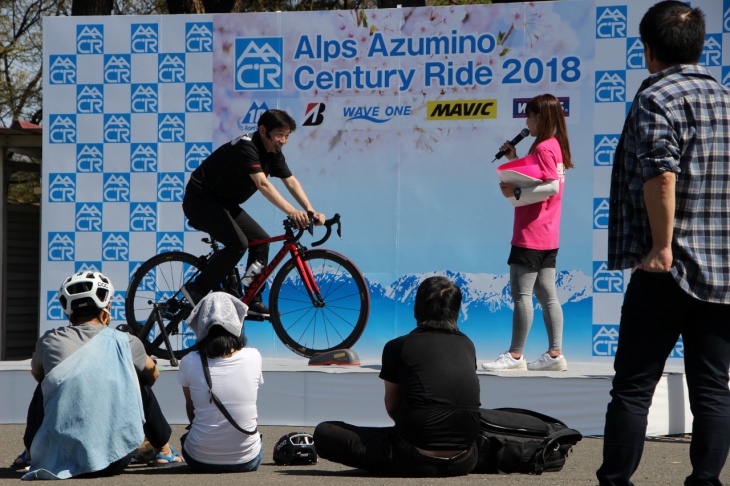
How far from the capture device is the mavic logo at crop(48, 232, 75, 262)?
336 inches

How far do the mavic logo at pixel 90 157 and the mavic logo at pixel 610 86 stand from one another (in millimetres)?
4008

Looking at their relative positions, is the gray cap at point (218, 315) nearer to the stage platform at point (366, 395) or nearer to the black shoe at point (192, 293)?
the stage platform at point (366, 395)

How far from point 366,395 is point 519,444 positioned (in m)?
1.80

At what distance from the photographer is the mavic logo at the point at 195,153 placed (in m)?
8.45

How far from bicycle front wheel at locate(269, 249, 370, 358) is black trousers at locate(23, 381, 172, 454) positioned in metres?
2.09

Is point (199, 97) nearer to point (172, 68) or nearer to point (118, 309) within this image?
point (172, 68)

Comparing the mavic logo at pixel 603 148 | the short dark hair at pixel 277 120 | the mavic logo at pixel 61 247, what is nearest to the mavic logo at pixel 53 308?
the mavic logo at pixel 61 247

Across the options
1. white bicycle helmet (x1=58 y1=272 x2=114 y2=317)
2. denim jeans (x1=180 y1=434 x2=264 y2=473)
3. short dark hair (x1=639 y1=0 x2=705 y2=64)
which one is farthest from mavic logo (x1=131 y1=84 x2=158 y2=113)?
short dark hair (x1=639 y1=0 x2=705 y2=64)

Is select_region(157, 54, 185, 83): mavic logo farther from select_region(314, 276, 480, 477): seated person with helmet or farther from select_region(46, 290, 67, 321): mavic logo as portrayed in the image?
select_region(314, 276, 480, 477): seated person with helmet

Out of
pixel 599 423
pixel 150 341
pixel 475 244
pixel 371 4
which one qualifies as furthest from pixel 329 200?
pixel 371 4

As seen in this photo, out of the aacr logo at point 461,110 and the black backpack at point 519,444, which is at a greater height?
the aacr logo at point 461,110

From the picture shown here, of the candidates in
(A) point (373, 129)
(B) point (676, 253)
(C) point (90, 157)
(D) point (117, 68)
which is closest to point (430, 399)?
(B) point (676, 253)

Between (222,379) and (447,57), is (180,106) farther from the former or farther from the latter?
(222,379)

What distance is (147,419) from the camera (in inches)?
188
